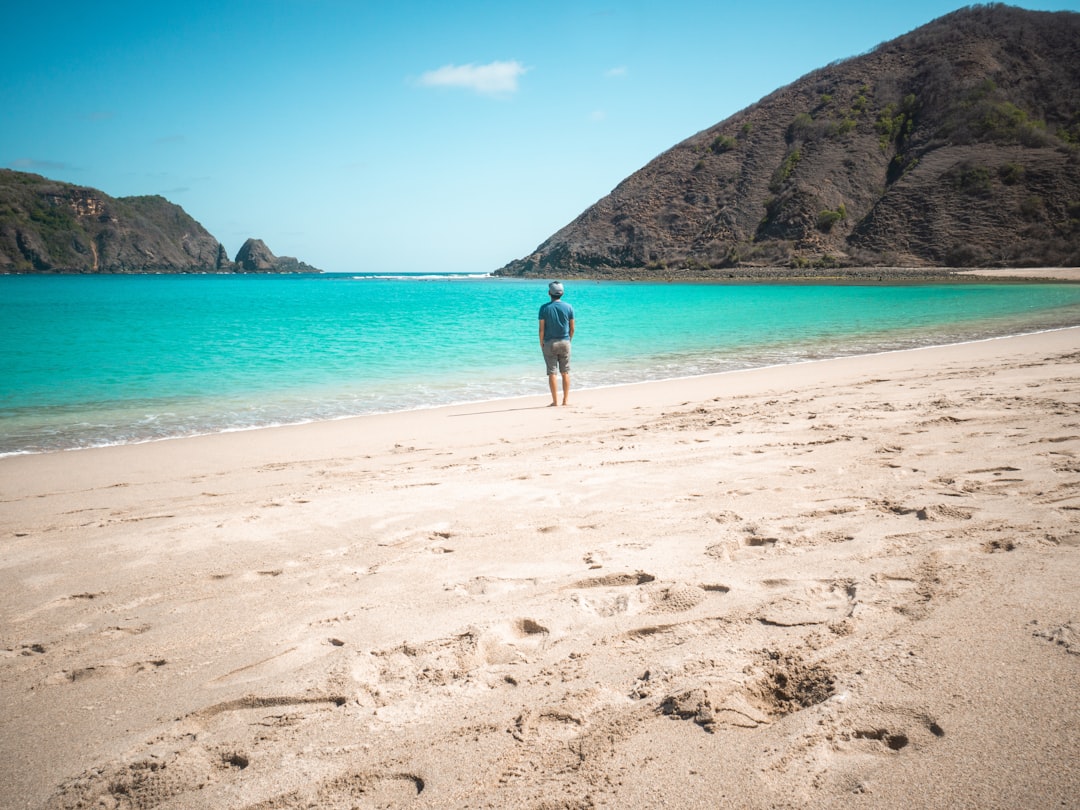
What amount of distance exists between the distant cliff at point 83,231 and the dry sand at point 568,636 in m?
174

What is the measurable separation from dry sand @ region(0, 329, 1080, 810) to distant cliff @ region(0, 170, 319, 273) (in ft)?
571

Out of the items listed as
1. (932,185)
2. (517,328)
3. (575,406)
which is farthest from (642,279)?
(575,406)

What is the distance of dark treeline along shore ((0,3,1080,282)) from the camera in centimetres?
6588

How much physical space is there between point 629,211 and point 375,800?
107382mm

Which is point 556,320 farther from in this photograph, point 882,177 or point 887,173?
point 887,173

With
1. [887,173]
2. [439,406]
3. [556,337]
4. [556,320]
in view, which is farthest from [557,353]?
[887,173]

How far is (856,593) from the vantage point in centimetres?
274

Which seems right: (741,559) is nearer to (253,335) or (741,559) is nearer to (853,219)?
(253,335)

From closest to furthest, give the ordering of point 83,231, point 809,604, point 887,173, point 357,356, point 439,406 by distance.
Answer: point 809,604, point 439,406, point 357,356, point 887,173, point 83,231

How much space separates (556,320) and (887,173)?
93.9 meters

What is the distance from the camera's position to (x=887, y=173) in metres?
83.1

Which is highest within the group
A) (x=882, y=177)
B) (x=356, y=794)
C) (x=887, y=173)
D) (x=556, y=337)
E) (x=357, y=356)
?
(x=887, y=173)

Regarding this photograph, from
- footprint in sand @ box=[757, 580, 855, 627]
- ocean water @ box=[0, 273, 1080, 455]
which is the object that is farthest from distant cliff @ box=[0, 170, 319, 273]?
footprint in sand @ box=[757, 580, 855, 627]

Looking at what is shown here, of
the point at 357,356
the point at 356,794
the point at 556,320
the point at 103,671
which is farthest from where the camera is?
the point at 357,356
